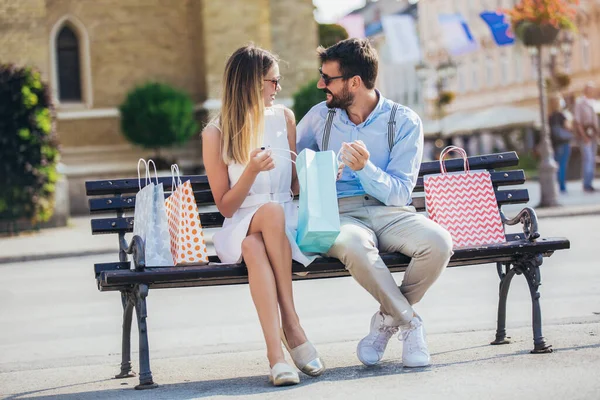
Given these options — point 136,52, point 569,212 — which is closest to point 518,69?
point 136,52

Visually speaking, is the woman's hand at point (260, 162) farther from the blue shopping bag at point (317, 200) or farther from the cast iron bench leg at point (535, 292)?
the cast iron bench leg at point (535, 292)

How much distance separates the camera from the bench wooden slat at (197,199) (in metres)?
6.42

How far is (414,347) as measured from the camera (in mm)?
5707

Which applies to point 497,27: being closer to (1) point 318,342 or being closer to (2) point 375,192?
(1) point 318,342

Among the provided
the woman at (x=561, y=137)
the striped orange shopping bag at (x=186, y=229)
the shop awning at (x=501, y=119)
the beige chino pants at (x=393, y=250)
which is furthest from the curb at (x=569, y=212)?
the shop awning at (x=501, y=119)

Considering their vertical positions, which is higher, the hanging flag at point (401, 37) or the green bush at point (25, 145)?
the hanging flag at point (401, 37)

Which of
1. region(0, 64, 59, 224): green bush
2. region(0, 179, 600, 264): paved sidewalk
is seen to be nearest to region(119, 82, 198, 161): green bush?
region(0, 179, 600, 264): paved sidewalk

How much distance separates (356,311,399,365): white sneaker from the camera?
5.85 m

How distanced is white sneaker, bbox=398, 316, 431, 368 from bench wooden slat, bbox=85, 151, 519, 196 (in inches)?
53.0

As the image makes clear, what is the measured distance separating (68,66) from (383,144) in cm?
2257

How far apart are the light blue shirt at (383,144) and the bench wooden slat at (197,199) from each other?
0.71 meters

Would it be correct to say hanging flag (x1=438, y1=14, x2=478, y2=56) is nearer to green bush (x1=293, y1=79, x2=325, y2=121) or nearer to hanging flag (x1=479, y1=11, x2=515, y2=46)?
hanging flag (x1=479, y1=11, x2=515, y2=46)

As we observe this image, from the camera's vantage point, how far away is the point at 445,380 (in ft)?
17.5

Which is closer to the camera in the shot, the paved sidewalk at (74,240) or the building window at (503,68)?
the paved sidewalk at (74,240)
